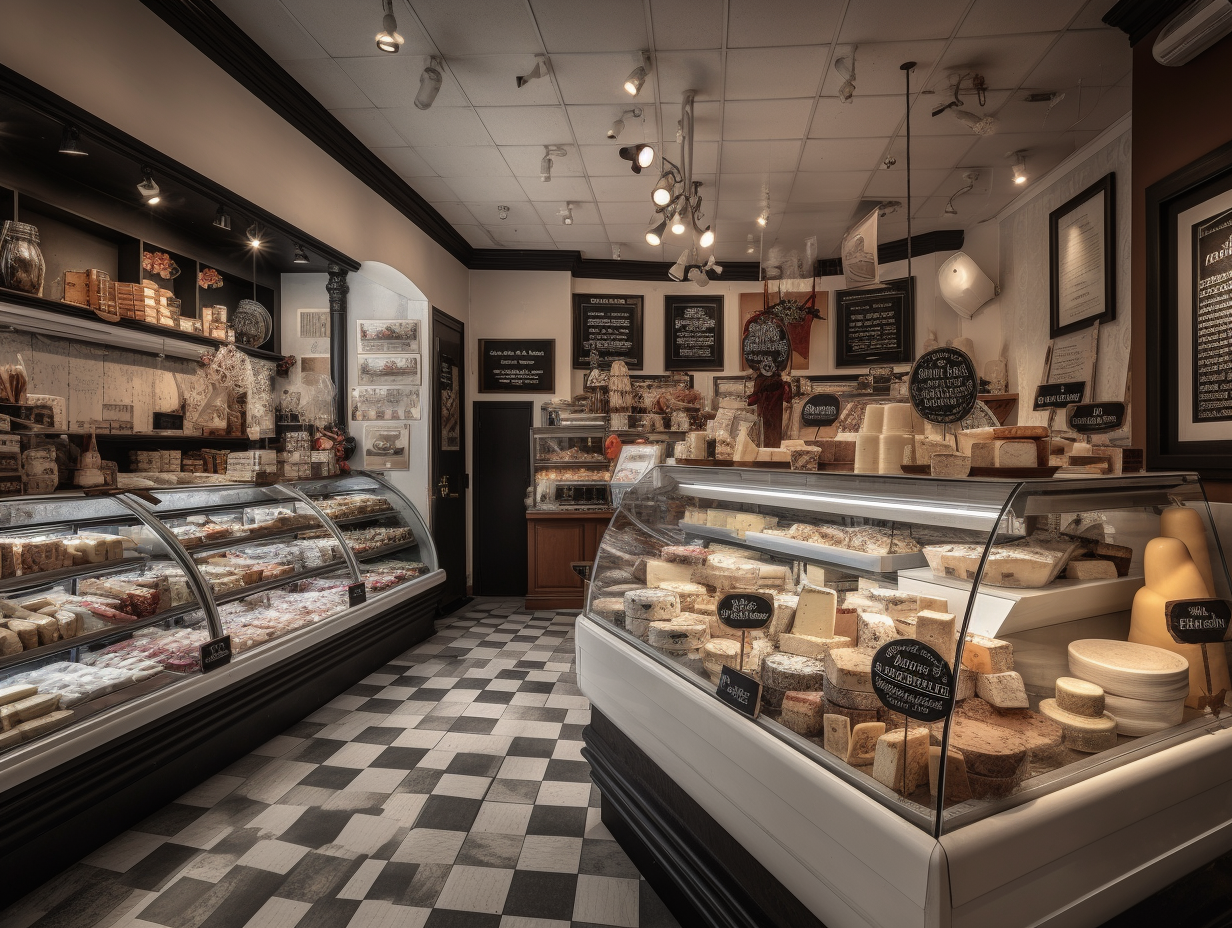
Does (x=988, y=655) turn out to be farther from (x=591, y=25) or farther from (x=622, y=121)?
(x=622, y=121)

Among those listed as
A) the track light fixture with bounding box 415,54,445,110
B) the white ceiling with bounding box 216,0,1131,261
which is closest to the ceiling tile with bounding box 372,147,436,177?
the white ceiling with bounding box 216,0,1131,261

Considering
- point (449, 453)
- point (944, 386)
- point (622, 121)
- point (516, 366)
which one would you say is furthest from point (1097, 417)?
point (516, 366)

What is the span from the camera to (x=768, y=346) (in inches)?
101

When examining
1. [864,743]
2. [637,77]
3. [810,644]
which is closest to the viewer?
[864,743]

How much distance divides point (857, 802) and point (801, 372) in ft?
20.7

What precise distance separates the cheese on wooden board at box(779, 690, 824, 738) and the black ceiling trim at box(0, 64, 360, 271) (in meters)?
3.34

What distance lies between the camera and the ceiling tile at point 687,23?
306 cm

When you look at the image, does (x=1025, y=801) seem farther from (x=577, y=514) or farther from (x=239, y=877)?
(x=577, y=514)

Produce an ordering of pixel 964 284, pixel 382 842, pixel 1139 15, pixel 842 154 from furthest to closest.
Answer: pixel 964 284, pixel 842 154, pixel 1139 15, pixel 382 842

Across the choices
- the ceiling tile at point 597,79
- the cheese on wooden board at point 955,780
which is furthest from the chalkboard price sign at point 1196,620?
the ceiling tile at point 597,79

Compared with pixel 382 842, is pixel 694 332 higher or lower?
higher

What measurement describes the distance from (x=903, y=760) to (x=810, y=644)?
0.57 metres

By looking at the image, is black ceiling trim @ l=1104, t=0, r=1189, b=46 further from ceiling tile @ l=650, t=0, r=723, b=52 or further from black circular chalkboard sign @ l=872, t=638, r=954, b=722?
black circular chalkboard sign @ l=872, t=638, r=954, b=722

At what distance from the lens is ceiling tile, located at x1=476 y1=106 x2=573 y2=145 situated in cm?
405
